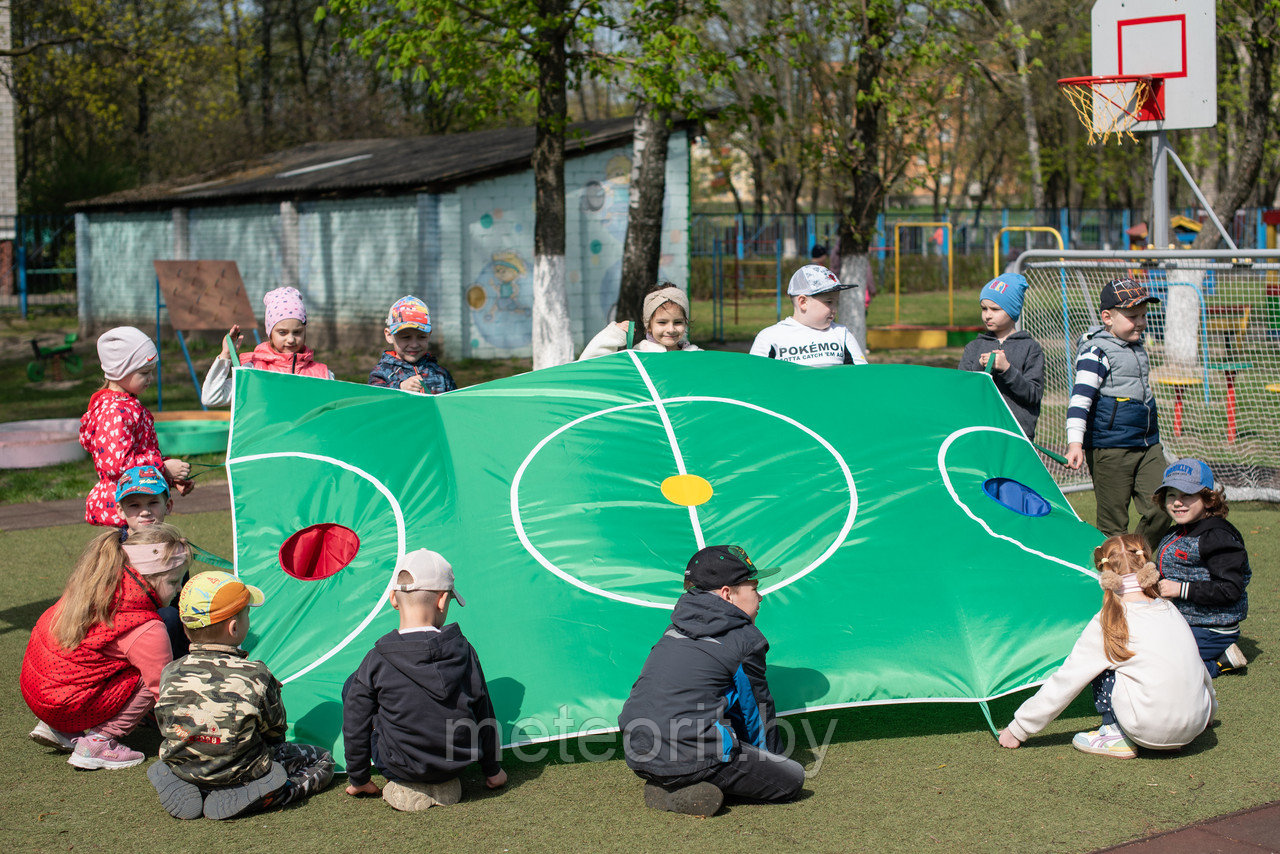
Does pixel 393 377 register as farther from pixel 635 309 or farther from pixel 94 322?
pixel 94 322

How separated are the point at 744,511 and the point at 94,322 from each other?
22266 millimetres

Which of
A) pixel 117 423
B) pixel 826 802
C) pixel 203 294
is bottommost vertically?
pixel 826 802

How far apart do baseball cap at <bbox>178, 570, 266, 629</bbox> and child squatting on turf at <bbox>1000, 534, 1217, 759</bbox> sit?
114 inches

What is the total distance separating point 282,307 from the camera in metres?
6.20

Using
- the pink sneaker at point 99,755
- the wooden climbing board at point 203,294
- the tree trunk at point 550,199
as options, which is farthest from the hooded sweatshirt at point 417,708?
the wooden climbing board at point 203,294

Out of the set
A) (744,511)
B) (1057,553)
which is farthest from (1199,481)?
(744,511)

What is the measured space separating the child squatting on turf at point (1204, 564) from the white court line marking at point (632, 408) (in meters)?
1.37

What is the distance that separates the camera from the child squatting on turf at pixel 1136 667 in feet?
14.5

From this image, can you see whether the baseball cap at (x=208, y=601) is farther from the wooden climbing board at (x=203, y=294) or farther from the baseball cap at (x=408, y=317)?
the wooden climbing board at (x=203, y=294)

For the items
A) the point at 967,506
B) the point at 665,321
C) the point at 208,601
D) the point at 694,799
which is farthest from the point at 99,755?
the point at 967,506

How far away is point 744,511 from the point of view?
5188 mm

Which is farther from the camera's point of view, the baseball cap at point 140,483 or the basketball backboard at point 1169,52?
the basketball backboard at point 1169,52

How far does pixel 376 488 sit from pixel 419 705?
1365 millimetres

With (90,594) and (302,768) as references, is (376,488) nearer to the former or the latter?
(90,594)
